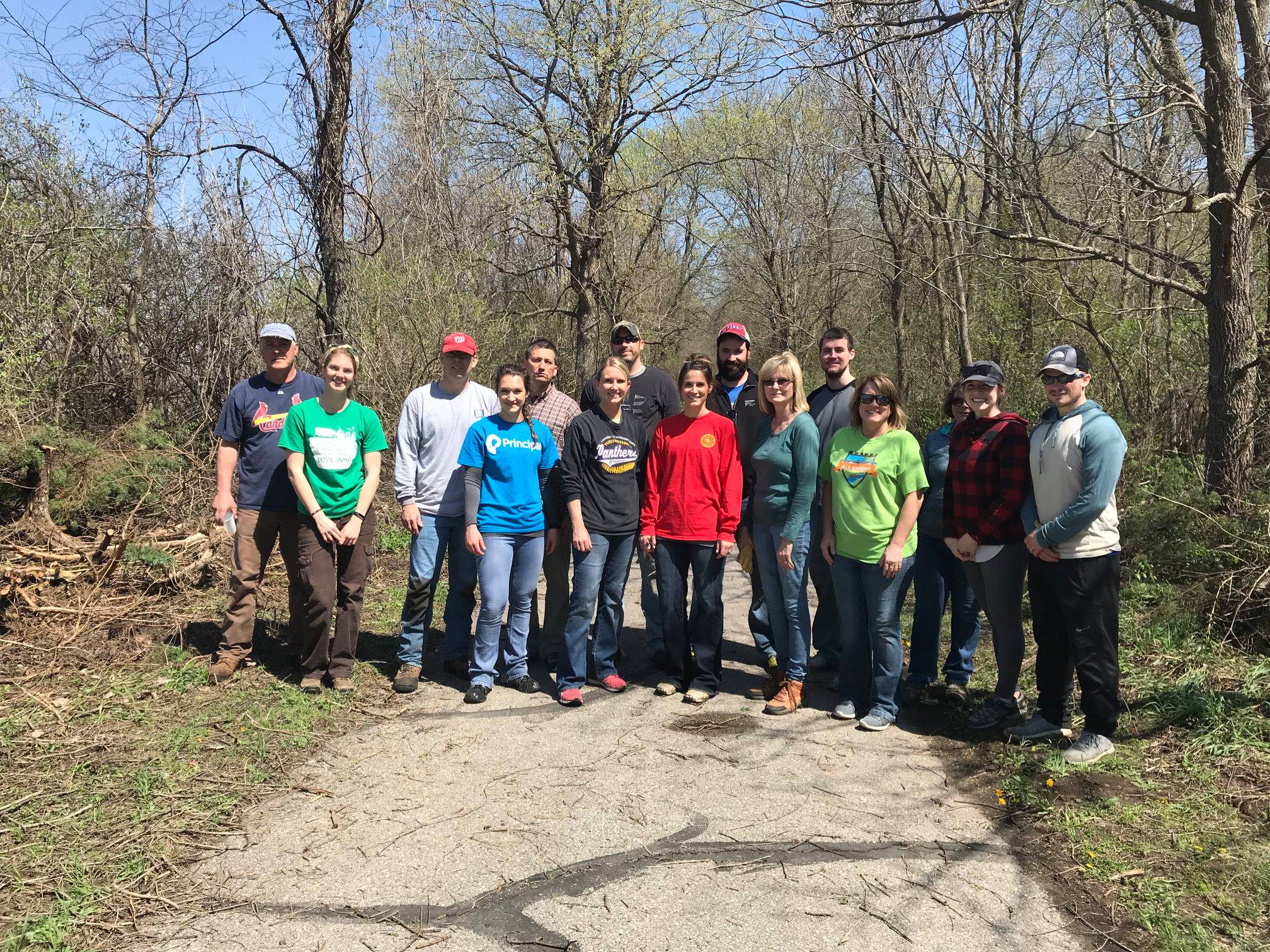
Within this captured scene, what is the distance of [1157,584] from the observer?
21.0ft

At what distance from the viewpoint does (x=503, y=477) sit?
5445 mm

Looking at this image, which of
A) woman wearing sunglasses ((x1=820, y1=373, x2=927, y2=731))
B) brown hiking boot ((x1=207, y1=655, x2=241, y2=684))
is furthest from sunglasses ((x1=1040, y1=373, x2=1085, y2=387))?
brown hiking boot ((x1=207, y1=655, x2=241, y2=684))

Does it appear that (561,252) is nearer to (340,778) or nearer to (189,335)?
(189,335)

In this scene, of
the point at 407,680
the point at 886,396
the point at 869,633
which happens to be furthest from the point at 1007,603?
the point at 407,680

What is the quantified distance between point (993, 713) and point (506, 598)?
9.59 feet

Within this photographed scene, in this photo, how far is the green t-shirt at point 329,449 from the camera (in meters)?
5.26

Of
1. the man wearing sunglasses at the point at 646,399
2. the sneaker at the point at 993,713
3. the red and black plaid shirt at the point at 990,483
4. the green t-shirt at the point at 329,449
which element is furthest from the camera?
the man wearing sunglasses at the point at 646,399

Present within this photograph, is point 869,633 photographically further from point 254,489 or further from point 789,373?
point 254,489

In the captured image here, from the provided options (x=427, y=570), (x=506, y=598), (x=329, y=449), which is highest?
(x=329, y=449)

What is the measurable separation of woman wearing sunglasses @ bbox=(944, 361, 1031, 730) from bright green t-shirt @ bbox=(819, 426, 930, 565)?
245 millimetres

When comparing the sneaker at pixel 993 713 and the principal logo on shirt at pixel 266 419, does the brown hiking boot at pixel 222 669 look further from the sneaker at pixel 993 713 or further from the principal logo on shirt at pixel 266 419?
the sneaker at pixel 993 713

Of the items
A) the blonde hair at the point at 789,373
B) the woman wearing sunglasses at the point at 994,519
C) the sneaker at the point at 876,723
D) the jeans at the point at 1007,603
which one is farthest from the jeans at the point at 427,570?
the jeans at the point at 1007,603

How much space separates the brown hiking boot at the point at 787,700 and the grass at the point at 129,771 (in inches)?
96.6

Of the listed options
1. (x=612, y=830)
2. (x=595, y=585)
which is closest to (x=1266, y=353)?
(x=595, y=585)
